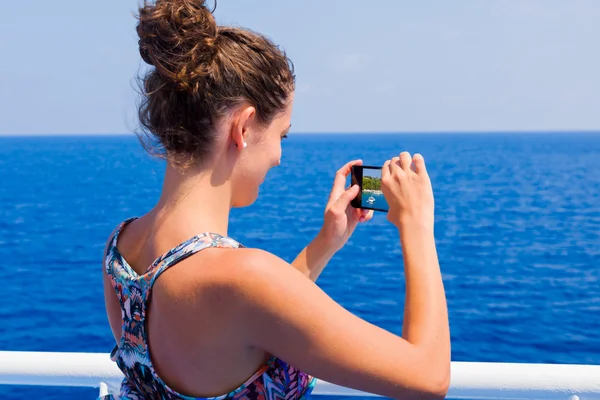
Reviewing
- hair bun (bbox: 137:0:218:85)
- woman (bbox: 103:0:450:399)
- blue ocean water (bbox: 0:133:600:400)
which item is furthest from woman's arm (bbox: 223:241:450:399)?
blue ocean water (bbox: 0:133:600:400)

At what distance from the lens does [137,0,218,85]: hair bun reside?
4.23ft

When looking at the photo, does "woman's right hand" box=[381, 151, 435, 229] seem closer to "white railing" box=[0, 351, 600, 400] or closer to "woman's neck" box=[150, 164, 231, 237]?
"woman's neck" box=[150, 164, 231, 237]

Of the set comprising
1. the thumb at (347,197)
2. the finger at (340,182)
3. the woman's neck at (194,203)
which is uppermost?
the finger at (340,182)

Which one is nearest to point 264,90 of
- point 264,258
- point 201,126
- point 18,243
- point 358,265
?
point 201,126

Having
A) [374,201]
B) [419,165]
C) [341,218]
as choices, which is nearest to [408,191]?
[419,165]

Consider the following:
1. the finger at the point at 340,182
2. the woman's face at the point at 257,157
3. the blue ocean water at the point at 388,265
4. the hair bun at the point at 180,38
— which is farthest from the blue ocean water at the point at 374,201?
the blue ocean water at the point at 388,265

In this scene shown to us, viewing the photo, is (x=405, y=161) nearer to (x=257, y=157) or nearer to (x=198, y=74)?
(x=257, y=157)

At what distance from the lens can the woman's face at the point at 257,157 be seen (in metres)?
1.39

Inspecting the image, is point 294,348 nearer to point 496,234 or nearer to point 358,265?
point 358,265

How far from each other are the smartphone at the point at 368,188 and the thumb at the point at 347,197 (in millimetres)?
13

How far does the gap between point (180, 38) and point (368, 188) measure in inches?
25.8

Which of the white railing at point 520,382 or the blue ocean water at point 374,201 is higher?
the blue ocean water at point 374,201

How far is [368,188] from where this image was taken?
172 cm

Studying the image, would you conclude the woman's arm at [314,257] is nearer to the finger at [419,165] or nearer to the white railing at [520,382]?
the white railing at [520,382]
